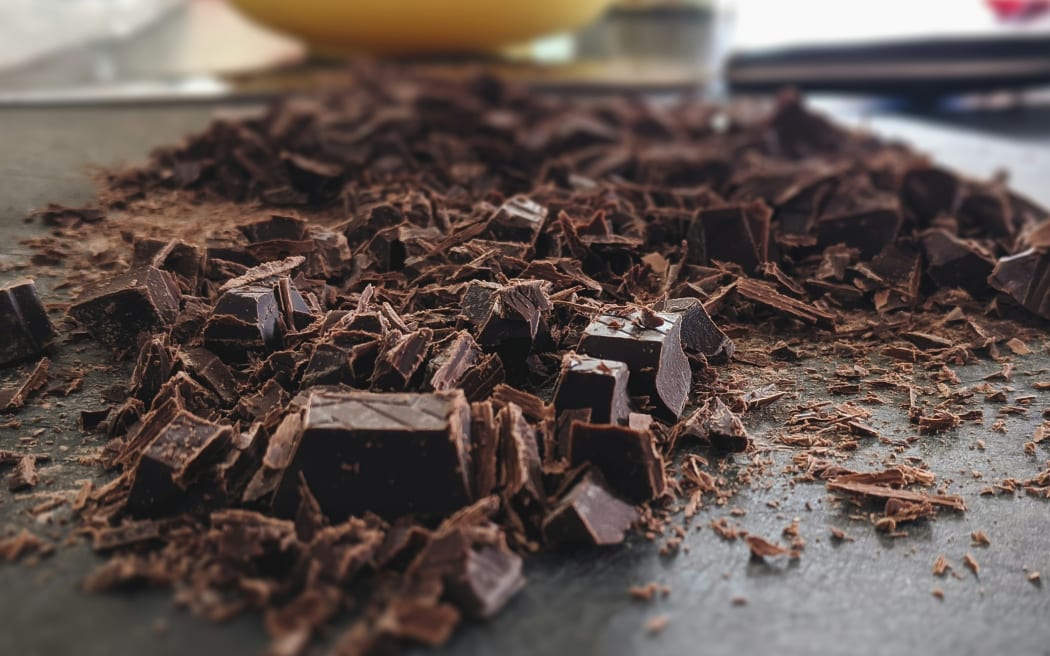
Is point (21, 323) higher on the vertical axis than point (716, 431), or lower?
higher

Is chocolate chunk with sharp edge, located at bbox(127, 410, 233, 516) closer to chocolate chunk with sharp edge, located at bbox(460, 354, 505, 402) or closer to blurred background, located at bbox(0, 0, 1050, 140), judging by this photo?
chocolate chunk with sharp edge, located at bbox(460, 354, 505, 402)

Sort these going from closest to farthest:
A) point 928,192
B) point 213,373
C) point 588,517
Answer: point 588,517, point 213,373, point 928,192

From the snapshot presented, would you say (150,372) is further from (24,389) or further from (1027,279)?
(1027,279)

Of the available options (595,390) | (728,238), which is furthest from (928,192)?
(595,390)

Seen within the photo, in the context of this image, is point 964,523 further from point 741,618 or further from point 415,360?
point 415,360

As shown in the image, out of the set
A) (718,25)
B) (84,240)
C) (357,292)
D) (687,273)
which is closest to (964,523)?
(687,273)

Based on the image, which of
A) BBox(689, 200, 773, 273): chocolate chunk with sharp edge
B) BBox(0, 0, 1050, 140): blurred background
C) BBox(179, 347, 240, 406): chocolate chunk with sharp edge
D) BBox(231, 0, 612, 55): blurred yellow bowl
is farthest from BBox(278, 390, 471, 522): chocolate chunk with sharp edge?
BBox(231, 0, 612, 55): blurred yellow bowl

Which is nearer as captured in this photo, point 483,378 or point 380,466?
point 380,466

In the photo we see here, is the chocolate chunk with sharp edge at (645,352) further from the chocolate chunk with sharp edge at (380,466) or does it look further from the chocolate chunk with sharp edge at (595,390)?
the chocolate chunk with sharp edge at (380,466)
